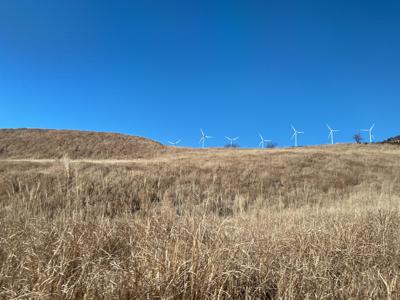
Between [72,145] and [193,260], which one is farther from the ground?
[72,145]

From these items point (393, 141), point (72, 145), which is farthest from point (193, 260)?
point (393, 141)

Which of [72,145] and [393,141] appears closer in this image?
[72,145]

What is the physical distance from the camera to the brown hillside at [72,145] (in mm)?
50719

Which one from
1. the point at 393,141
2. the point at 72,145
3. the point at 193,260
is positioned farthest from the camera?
the point at 393,141

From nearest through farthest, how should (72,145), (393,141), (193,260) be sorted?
(193,260) < (72,145) < (393,141)

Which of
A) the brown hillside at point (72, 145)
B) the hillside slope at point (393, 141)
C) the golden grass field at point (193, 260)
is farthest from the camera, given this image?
the hillside slope at point (393, 141)

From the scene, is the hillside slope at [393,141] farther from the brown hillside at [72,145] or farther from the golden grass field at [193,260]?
the golden grass field at [193,260]

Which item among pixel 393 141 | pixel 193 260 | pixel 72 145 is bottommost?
pixel 193 260

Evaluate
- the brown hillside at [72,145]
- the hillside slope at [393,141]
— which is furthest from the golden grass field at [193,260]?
the hillside slope at [393,141]

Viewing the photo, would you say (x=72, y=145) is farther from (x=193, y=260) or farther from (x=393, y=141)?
(x=193, y=260)

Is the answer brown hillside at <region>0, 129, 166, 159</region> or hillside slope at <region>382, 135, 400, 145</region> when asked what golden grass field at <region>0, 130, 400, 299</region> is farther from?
hillside slope at <region>382, 135, 400, 145</region>

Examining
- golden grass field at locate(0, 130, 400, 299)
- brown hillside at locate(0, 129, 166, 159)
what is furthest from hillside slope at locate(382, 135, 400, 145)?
golden grass field at locate(0, 130, 400, 299)

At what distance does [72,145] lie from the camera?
184 feet

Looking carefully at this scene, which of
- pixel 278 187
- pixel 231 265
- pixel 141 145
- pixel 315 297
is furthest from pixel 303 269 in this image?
pixel 141 145
